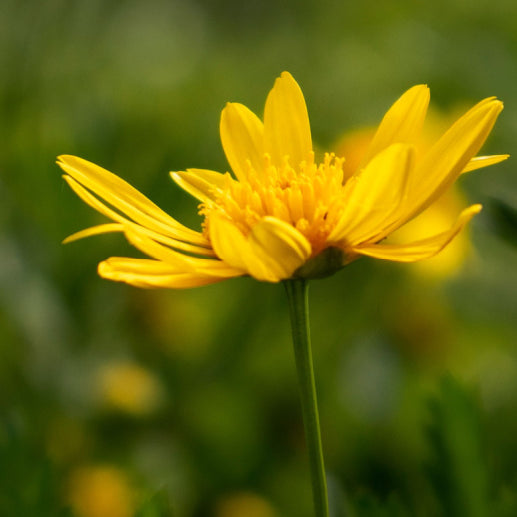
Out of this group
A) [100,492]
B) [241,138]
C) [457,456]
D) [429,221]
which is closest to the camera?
[457,456]

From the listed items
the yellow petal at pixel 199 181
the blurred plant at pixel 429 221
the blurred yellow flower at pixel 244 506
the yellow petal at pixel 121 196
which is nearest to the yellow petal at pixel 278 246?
the yellow petal at pixel 121 196

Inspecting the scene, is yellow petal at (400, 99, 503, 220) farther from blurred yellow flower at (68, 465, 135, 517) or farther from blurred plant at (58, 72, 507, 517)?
blurred yellow flower at (68, 465, 135, 517)

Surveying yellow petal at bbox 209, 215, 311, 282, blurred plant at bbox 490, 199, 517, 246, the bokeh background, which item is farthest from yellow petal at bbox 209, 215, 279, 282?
the bokeh background

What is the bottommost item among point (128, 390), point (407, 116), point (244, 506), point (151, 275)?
point (244, 506)

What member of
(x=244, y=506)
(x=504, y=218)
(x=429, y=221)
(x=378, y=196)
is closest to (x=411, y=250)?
(x=378, y=196)

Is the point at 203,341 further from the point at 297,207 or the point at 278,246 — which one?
the point at 278,246

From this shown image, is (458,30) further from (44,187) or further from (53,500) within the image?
(53,500)

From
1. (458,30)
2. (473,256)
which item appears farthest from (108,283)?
(458,30)
